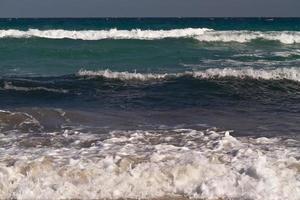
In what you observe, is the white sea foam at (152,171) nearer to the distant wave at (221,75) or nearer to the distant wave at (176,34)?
the distant wave at (221,75)

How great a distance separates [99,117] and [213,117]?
2465 millimetres

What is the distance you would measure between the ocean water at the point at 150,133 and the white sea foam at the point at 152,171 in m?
0.01

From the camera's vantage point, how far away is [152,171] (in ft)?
22.9

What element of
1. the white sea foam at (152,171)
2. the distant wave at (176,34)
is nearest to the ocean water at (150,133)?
the white sea foam at (152,171)

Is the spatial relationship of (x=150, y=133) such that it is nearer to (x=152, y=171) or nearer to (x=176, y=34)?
(x=152, y=171)

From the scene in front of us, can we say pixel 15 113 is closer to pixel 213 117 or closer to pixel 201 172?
pixel 213 117

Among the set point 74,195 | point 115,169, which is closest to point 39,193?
point 74,195

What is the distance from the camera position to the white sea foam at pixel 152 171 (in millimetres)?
6520

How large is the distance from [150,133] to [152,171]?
2.53 meters

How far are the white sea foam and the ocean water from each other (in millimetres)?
14

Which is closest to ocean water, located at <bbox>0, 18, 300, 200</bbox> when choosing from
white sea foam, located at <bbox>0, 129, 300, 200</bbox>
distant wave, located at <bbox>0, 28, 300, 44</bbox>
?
white sea foam, located at <bbox>0, 129, 300, 200</bbox>

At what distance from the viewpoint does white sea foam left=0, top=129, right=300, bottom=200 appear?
6520 millimetres

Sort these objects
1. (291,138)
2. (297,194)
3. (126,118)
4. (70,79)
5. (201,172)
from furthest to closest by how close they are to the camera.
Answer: (70,79)
(126,118)
(291,138)
(201,172)
(297,194)

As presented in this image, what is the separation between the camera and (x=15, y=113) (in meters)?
11.0
